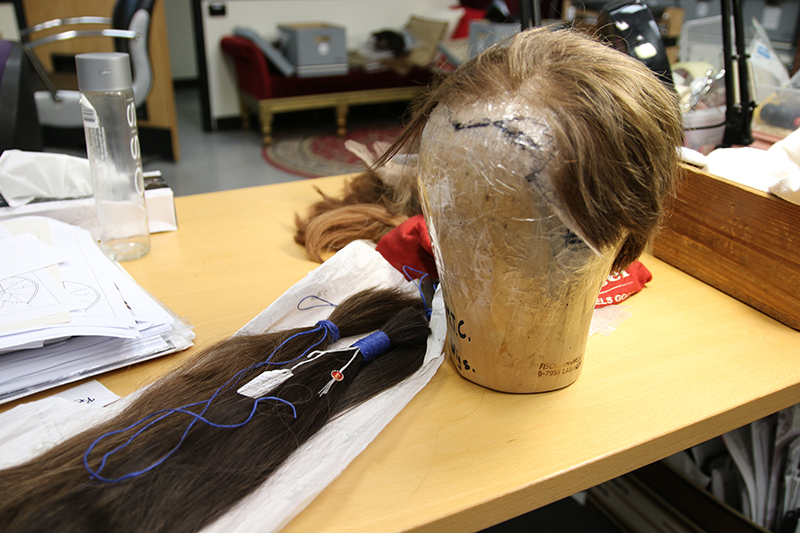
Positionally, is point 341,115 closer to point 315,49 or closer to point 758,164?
point 315,49

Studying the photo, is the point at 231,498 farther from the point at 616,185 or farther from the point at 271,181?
the point at 271,181

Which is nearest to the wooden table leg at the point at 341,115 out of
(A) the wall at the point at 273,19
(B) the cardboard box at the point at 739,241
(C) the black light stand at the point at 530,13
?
(A) the wall at the point at 273,19

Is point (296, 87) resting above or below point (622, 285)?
above

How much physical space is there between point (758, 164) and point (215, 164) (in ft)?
10.9

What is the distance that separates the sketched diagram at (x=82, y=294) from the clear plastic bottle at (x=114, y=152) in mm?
179

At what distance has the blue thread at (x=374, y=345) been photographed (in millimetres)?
627

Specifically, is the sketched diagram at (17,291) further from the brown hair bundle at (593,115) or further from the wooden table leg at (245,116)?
the wooden table leg at (245,116)

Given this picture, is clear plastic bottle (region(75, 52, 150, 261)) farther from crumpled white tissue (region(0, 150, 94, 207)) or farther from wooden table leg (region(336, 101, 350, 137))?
wooden table leg (region(336, 101, 350, 137))

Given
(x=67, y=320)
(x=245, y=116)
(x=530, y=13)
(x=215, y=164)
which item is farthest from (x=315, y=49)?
(x=67, y=320)

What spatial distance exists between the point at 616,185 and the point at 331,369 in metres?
0.34

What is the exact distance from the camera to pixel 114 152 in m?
0.84

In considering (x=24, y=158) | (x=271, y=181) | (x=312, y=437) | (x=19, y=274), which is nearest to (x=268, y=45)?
(x=271, y=181)

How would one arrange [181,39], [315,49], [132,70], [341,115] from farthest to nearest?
[181,39]
[341,115]
[315,49]
[132,70]

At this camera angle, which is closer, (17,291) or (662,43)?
(17,291)
